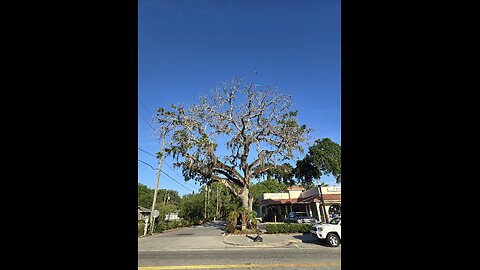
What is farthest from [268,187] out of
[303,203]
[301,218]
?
[301,218]

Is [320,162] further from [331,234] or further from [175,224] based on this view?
[331,234]

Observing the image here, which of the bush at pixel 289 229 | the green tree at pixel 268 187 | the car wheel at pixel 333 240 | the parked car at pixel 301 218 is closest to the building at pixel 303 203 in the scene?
the parked car at pixel 301 218

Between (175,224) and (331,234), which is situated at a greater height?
(331,234)

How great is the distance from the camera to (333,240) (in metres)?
13.9

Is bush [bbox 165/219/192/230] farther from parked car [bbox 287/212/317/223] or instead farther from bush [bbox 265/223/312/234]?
bush [bbox 265/223/312/234]

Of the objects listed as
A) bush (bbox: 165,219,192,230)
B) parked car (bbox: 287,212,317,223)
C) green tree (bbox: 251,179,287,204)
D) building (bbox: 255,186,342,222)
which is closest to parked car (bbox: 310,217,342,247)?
parked car (bbox: 287,212,317,223)

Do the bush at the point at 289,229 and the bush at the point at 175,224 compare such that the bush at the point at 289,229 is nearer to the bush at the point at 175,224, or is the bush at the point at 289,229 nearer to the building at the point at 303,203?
the building at the point at 303,203

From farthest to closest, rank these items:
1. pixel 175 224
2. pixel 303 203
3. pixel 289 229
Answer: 1. pixel 303 203
2. pixel 175 224
3. pixel 289 229

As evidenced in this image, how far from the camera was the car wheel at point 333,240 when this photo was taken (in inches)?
547

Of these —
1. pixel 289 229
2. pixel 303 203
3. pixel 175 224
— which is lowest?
pixel 175 224

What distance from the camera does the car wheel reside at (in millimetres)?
13883
